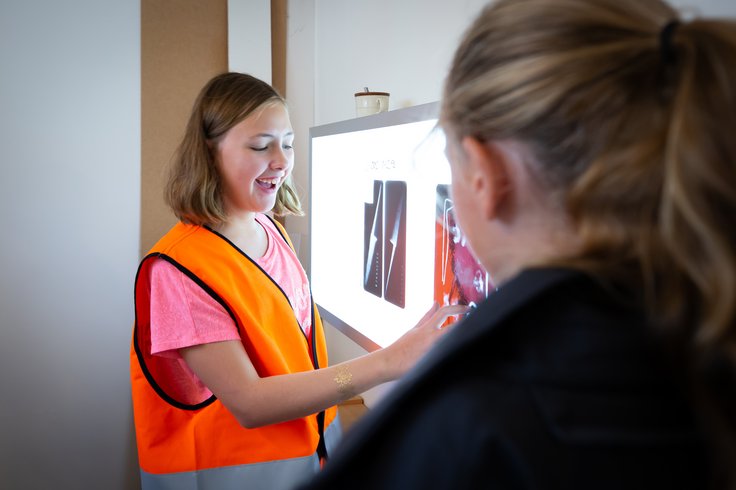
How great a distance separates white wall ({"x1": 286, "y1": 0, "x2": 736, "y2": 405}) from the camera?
1.59 metres

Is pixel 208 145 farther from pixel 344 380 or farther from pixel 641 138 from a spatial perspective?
pixel 641 138

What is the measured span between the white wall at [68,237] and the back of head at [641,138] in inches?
89.4

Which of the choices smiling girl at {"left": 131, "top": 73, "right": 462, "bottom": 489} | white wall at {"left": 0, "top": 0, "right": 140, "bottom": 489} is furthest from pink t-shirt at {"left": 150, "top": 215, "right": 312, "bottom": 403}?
white wall at {"left": 0, "top": 0, "right": 140, "bottom": 489}

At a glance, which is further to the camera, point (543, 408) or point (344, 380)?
point (344, 380)

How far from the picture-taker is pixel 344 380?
3.99 ft

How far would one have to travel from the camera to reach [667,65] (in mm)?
493

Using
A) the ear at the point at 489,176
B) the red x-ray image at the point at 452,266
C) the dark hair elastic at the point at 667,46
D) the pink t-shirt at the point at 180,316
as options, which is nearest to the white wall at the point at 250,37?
the pink t-shirt at the point at 180,316

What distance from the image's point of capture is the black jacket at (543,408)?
447 millimetres

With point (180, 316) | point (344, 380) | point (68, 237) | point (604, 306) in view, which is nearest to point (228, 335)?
point (180, 316)

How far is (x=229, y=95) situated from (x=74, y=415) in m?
1.74

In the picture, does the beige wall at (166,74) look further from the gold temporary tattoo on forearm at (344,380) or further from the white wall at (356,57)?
the gold temporary tattoo on forearm at (344,380)

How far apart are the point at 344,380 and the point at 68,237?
5.68ft

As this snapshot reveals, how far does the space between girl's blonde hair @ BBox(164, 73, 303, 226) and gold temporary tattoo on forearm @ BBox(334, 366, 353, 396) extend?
447mm

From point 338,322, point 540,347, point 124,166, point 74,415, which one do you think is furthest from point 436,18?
point 74,415
